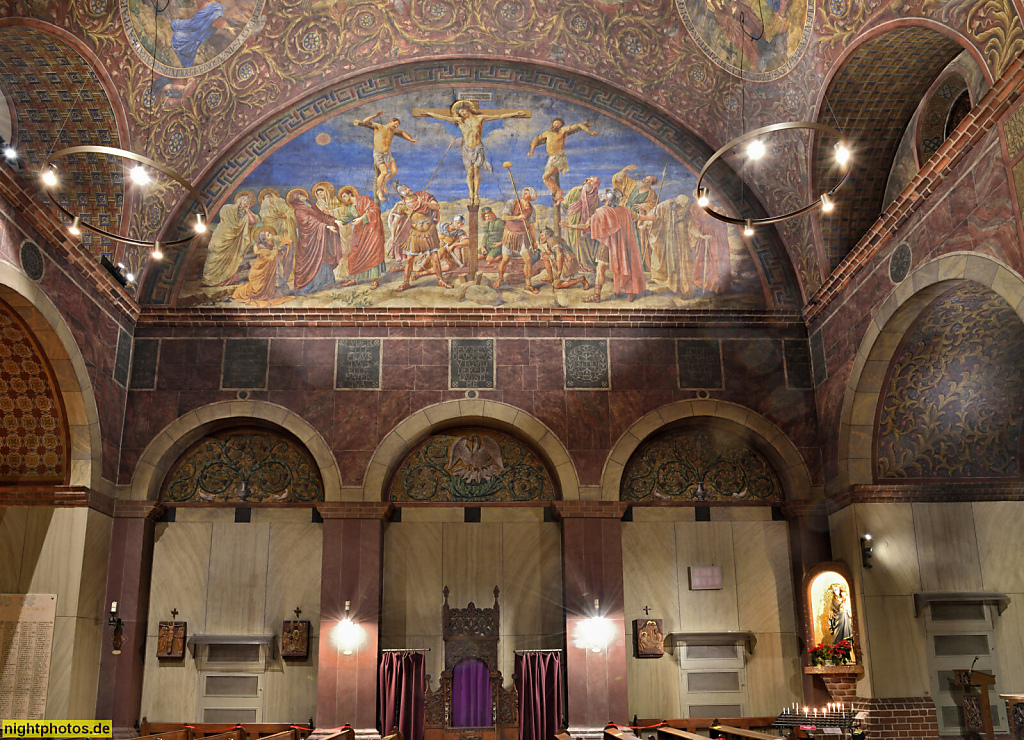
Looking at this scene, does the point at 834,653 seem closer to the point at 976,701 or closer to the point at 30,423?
the point at 976,701

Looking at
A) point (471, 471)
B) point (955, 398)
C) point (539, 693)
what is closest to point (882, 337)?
point (955, 398)

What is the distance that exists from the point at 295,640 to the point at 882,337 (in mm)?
11626

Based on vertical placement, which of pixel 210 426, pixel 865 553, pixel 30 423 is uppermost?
Answer: pixel 210 426

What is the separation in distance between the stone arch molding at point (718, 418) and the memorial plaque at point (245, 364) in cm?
692

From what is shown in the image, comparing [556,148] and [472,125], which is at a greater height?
[472,125]

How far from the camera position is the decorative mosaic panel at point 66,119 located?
14.6m

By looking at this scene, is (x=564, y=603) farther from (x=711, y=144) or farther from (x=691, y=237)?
(x=711, y=144)

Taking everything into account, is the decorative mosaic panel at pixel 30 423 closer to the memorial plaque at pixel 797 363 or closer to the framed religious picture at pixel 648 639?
the framed religious picture at pixel 648 639

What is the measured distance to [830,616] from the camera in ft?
52.1

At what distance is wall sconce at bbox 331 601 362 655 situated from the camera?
16.1 m

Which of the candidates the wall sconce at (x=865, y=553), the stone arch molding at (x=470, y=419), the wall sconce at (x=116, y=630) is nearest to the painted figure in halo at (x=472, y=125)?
the stone arch molding at (x=470, y=419)

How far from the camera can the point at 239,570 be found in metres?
17.3

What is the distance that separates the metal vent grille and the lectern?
377 cm

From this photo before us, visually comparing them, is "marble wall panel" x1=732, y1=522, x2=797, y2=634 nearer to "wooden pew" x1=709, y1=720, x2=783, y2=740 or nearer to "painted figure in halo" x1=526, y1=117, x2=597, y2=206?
"wooden pew" x1=709, y1=720, x2=783, y2=740
